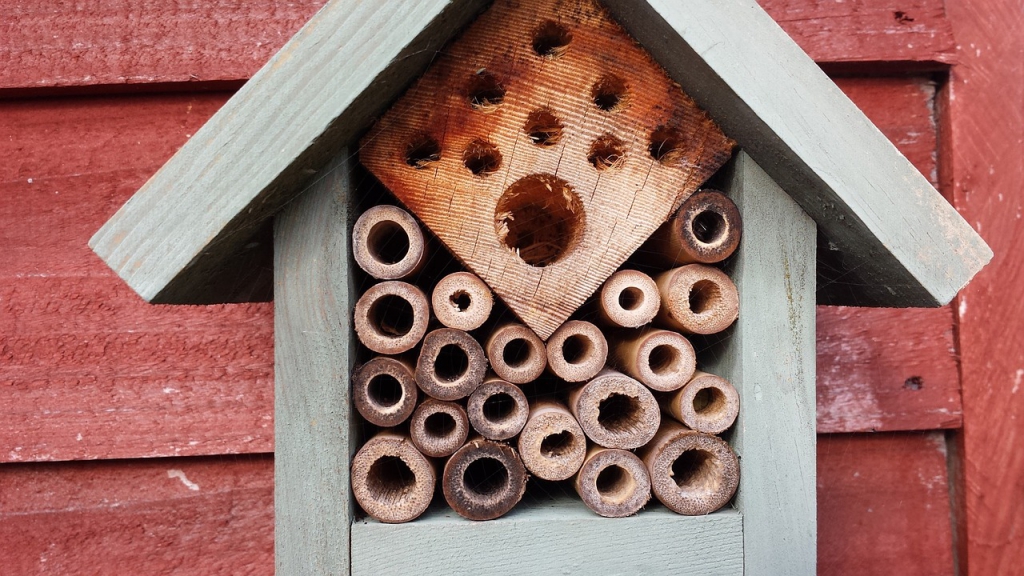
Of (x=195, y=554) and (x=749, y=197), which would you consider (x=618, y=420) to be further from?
(x=195, y=554)

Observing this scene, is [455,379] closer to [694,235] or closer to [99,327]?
[694,235]

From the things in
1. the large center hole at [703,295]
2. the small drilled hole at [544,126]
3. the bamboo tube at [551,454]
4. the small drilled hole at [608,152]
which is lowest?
the bamboo tube at [551,454]

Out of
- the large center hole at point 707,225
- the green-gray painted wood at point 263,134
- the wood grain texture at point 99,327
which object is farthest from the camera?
the wood grain texture at point 99,327

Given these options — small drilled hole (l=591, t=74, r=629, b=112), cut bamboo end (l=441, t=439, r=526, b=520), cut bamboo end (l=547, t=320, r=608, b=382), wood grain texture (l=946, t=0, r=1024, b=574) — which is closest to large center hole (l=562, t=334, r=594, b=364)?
cut bamboo end (l=547, t=320, r=608, b=382)

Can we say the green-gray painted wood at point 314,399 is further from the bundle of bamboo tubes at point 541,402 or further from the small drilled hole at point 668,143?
the small drilled hole at point 668,143

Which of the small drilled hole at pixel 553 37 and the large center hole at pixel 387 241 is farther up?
the small drilled hole at pixel 553 37

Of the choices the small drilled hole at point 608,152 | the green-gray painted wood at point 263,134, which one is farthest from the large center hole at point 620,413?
the green-gray painted wood at point 263,134

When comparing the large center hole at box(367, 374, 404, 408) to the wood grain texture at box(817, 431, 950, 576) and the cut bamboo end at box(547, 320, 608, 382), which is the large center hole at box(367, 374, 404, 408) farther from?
the wood grain texture at box(817, 431, 950, 576)

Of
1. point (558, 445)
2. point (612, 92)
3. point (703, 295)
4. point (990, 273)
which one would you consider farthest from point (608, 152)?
point (990, 273)
